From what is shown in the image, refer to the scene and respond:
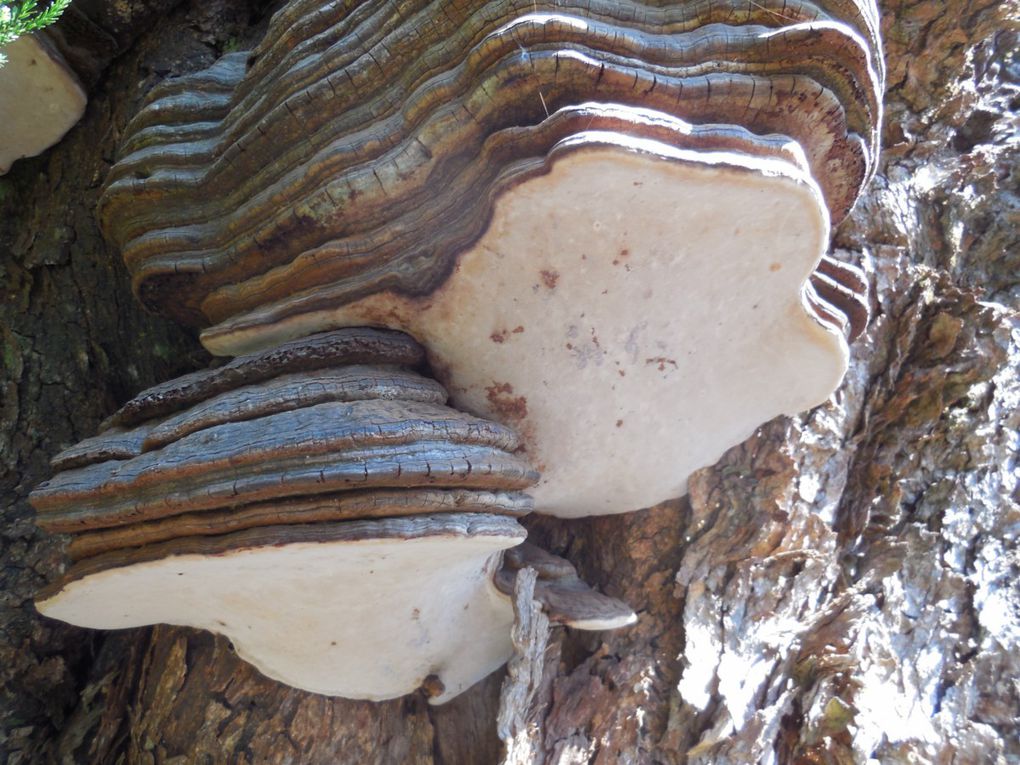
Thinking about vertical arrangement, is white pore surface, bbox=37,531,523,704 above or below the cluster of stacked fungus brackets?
below

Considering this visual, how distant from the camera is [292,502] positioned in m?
1.48

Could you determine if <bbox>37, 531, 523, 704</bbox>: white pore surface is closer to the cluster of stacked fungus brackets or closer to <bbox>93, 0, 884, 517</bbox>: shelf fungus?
the cluster of stacked fungus brackets

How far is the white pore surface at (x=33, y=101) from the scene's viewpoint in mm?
2490

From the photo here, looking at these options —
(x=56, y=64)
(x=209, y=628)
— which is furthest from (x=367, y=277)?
(x=56, y=64)

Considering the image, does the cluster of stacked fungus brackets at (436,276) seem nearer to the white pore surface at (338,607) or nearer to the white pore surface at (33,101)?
the white pore surface at (338,607)

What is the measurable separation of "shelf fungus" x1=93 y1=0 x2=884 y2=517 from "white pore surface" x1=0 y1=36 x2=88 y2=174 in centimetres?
82

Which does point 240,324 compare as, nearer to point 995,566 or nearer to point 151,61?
point 151,61

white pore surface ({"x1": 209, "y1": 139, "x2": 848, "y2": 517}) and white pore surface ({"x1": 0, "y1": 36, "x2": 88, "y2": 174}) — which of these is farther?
white pore surface ({"x1": 0, "y1": 36, "x2": 88, "y2": 174})

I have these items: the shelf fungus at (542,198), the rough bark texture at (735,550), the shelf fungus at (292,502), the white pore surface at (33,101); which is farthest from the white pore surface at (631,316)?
the white pore surface at (33,101)

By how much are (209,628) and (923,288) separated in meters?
2.86

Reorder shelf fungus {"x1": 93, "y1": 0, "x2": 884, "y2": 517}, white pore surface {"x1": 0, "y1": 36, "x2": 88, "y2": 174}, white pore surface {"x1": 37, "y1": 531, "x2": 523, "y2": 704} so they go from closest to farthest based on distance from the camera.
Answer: shelf fungus {"x1": 93, "y1": 0, "x2": 884, "y2": 517} < white pore surface {"x1": 37, "y1": 531, "x2": 523, "y2": 704} < white pore surface {"x1": 0, "y1": 36, "x2": 88, "y2": 174}

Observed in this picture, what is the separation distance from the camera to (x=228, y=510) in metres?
1.51

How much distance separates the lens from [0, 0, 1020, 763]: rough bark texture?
2203mm

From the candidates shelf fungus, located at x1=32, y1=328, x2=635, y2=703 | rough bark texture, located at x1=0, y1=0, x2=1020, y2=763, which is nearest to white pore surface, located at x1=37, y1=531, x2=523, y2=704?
shelf fungus, located at x1=32, y1=328, x2=635, y2=703
